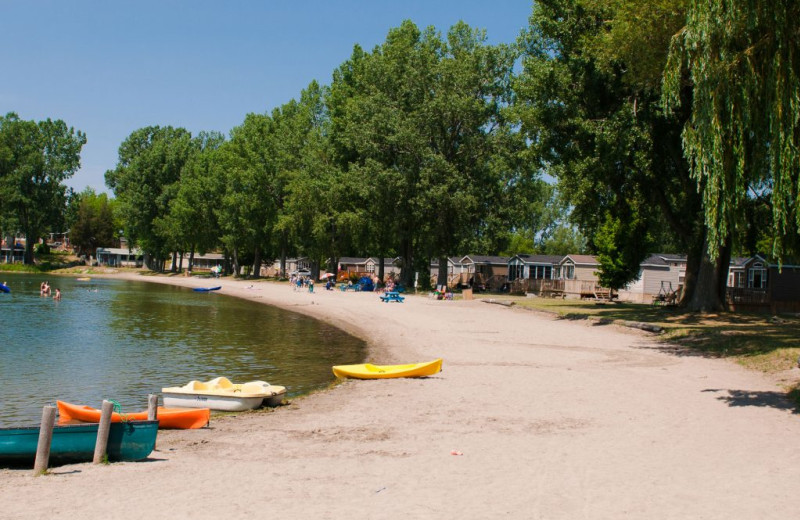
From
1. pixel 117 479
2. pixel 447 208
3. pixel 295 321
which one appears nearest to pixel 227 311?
pixel 295 321

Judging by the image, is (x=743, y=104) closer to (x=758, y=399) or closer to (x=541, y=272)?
(x=758, y=399)

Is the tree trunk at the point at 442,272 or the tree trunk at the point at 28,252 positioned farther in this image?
the tree trunk at the point at 28,252

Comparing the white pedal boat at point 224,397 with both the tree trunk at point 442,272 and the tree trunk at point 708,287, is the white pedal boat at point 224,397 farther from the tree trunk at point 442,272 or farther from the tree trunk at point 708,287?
the tree trunk at point 442,272

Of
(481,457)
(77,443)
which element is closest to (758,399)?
(481,457)

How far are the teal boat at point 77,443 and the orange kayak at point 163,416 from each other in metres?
2.33

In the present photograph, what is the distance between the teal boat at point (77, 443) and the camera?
10.1 m

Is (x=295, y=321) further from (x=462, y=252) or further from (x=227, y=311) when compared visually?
(x=462, y=252)

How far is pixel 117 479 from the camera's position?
9.46 metres

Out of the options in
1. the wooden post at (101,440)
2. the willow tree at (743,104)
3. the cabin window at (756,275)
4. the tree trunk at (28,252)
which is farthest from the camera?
the tree trunk at (28,252)

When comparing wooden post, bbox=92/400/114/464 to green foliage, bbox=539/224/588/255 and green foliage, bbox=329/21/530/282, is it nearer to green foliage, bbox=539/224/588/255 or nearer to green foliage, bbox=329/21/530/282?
green foliage, bbox=329/21/530/282

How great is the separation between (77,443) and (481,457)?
6419mm

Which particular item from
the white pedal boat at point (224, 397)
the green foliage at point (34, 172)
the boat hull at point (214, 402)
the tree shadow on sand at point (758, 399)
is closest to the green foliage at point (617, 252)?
the tree shadow on sand at point (758, 399)

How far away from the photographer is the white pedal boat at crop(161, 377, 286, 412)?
15133 millimetres

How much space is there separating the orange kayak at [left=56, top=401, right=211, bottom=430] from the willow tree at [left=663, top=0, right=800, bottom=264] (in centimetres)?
1157
